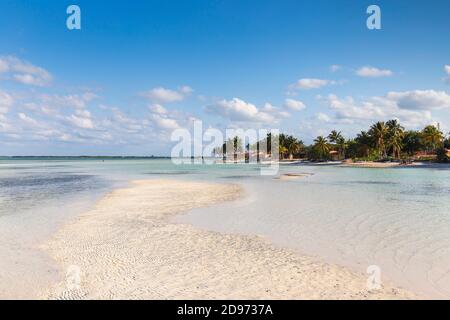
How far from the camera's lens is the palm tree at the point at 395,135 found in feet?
284

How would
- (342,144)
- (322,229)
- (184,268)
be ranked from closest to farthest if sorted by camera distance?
(184,268) → (322,229) → (342,144)

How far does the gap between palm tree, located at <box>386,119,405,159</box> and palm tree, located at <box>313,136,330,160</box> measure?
24661 millimetres

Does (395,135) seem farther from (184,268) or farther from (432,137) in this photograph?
(184,268)

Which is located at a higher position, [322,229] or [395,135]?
[395,135]

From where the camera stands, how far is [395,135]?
8662 cm

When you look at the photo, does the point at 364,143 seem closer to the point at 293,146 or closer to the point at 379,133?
the point at 379,133

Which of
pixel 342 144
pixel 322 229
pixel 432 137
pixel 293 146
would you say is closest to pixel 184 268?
pixel 322 229

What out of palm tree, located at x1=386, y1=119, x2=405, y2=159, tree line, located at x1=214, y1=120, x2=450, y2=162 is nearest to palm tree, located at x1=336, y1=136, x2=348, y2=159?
tree line, located at x1=214, y1=120, x2=450, y2=162

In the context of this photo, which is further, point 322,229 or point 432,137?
point 432,137

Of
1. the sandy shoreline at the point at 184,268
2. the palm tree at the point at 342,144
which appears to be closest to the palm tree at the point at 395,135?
the palm tree at the point at 342,144

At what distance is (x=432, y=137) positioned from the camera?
285 ft

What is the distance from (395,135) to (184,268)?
3622 inches

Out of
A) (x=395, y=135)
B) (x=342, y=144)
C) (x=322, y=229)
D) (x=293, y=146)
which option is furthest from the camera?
(x=293, y=146)
